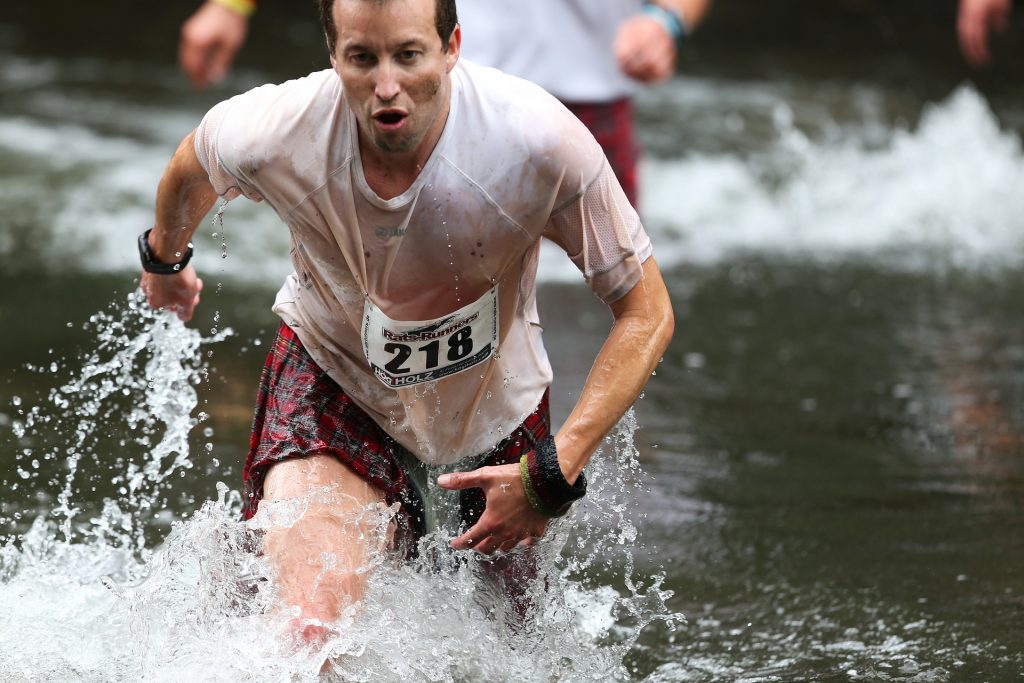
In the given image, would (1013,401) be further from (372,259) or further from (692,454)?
(372,259)

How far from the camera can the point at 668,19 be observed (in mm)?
4781

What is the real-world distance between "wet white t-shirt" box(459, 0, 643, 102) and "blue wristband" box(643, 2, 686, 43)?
10.2 inches

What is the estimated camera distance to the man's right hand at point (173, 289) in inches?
129

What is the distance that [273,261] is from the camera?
25.2 ft

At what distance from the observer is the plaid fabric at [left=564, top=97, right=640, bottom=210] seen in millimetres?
5305

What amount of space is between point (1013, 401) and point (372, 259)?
356cm

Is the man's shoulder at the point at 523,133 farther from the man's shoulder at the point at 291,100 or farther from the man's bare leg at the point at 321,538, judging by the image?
the man's bare leg at the point at 321,538

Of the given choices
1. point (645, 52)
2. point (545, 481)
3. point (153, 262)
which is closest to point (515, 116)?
point (545, 481)

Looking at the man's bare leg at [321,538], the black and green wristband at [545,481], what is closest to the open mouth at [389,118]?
the black and green wristband at [545,481]

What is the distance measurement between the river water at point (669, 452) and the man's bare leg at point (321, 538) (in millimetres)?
69

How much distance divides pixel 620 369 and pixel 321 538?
65cm

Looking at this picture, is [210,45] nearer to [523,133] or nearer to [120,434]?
[120,434]

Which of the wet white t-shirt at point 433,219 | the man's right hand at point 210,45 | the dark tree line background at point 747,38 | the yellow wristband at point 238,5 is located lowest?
the dark tree line background at point 747,38

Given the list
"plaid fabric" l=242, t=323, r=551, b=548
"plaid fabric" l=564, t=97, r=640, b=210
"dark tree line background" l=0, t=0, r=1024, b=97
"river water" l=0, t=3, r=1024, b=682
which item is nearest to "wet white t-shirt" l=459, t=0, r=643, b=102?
"plaid fabric" l=564, t=97, r=640, b=210
